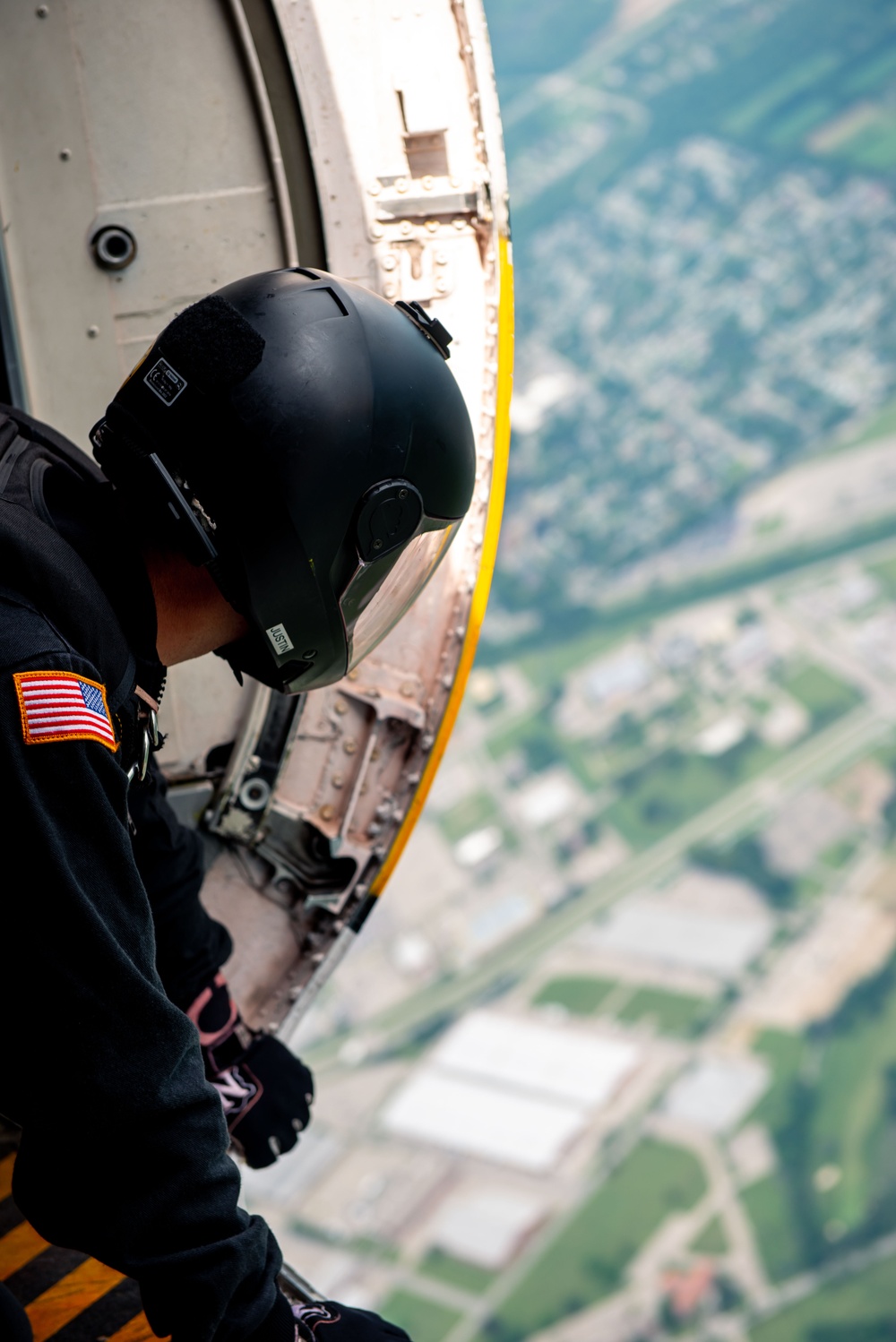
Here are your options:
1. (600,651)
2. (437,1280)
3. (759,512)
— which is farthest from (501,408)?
(759,512)

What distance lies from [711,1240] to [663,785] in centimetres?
912

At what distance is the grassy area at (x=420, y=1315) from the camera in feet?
52.6

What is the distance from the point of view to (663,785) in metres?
24.2

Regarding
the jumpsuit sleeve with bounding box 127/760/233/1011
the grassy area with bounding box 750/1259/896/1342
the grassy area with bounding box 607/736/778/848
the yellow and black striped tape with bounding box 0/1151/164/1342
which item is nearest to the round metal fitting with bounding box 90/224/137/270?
the jumpsuit sleeve with bounding box 127/760/233/1011

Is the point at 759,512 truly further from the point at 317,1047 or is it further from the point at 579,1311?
the point at 579,1311

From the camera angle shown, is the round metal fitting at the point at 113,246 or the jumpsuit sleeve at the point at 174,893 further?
the round metal fitting at the point at 113,246

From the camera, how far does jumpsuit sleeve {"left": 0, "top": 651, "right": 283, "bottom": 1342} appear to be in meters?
1.50

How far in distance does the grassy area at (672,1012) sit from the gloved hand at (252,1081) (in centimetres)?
1782

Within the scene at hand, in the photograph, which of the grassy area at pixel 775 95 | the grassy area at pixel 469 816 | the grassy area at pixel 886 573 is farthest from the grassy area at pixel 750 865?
the grassy area at pixel 775 95

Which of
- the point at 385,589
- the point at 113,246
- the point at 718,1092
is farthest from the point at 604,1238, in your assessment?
the point at 385,589

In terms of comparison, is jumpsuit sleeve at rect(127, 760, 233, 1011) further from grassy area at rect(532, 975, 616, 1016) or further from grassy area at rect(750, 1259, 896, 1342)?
grassy area at rect(532, 975, 616, 1016)

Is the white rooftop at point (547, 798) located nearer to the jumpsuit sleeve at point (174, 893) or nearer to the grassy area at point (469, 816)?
the grassy area at point (469, 816)

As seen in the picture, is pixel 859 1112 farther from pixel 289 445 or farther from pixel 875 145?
pixel 875 145

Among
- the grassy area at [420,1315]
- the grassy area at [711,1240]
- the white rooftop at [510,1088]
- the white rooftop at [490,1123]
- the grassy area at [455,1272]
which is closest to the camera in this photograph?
the grassy area at [420,1315]
